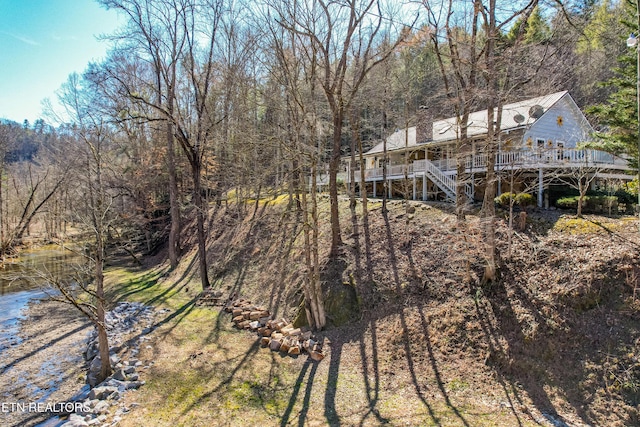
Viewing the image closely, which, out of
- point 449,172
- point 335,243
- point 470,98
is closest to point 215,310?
point 335,243

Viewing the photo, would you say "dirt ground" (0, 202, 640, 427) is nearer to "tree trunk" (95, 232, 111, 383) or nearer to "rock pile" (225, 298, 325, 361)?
Answer: "rock pile" (225, 298, 325, 361)

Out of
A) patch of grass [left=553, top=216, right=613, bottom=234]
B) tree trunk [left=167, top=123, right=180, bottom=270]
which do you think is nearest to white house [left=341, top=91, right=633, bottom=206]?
patch of grass [left=553, top=216, right=613, bottom=234]

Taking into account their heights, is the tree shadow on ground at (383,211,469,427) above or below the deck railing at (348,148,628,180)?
below

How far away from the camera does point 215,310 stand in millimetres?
12930

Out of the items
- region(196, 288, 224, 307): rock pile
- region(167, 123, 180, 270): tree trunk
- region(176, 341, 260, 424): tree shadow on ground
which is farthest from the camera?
region(167, 123, 180, 270): tree trunk

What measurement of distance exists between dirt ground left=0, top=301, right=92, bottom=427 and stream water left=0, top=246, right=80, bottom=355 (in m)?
0.40

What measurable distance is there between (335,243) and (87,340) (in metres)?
9.10

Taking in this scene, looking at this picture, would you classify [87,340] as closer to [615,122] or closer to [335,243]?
[335,243]

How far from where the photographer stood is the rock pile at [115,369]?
22.5 ft

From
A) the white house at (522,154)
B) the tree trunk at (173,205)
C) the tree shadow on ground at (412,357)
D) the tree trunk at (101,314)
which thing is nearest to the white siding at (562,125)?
the white house at (522,154)

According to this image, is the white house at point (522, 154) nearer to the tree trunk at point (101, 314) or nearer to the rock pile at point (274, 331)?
the rock pile at point (274, 331)

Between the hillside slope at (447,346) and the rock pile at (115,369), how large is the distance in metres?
0.54

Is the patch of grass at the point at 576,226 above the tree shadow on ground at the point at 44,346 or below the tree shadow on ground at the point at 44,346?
above

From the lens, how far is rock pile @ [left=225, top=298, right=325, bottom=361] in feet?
30.6
